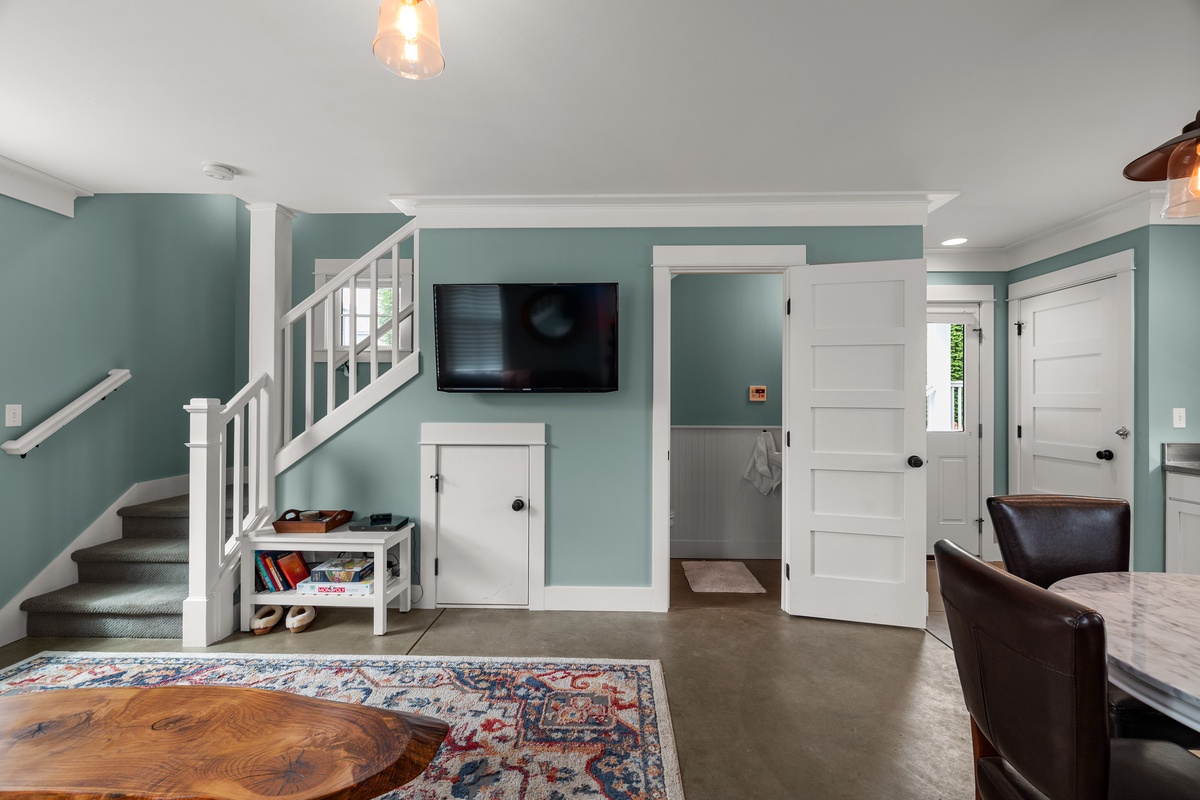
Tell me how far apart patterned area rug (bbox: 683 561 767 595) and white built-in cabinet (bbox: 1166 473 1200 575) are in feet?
7.32

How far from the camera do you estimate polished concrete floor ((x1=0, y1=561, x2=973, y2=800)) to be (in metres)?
1.80

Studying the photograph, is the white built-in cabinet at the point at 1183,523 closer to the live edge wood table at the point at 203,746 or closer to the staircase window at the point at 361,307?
the live edge wood table at the point at 203,746

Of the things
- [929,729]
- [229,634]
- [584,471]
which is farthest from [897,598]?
[229,634]

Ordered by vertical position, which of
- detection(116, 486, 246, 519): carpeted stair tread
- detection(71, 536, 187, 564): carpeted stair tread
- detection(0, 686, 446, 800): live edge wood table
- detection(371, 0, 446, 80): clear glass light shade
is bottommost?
detection(71, 536, 187, 564): carpeted stair tread

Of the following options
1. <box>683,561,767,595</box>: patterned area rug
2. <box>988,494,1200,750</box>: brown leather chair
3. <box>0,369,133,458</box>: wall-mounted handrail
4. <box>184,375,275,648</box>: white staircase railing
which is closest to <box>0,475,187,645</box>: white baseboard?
<box>0,369,133,458</box>: wall-mounted handrail

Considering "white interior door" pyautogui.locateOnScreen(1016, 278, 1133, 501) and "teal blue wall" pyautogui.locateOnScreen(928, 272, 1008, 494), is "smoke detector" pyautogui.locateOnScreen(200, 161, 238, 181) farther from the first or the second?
"white interior door" pyautogui.locateOnScreen(1016, 278, 1133, 501)

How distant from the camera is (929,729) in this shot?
2047mm

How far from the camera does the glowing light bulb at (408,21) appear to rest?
112cm

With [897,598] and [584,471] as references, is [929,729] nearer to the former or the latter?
[897,598]

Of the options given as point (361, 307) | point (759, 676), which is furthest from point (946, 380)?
point (361, 307)

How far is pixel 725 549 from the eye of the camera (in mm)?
4312

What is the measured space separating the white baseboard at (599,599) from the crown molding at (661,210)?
214 cm

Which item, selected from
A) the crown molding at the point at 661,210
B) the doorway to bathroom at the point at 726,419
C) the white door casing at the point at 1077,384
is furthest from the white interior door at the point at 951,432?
the crown molding at the point at 661,210

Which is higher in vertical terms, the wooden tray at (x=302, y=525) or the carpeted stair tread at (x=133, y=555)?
the wooden tray at (x=302, y=525)
